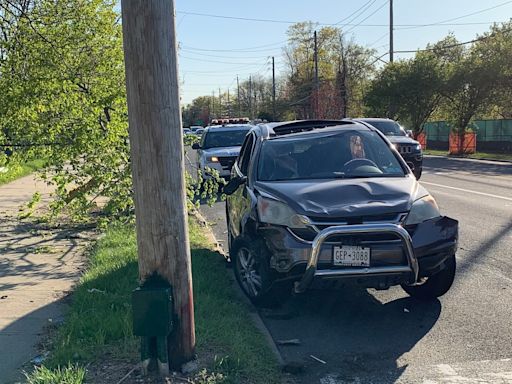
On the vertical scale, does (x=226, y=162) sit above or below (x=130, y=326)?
above

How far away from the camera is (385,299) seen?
18.9 ft

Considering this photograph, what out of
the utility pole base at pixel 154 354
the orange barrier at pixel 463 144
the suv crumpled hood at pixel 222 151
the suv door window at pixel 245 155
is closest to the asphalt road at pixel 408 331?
the utility pole base at pixel 154 354

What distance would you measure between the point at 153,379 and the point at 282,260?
159 centimetres

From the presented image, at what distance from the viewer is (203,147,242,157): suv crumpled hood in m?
14.5

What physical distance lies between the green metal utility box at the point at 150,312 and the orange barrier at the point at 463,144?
29892 mm

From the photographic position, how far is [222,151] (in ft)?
48.2

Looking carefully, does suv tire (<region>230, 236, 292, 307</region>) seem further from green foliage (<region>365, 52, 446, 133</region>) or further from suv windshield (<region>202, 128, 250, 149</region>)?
green foliage (<region>365, 52, 446, 133</region>)

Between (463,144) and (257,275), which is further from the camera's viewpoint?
(463,144)

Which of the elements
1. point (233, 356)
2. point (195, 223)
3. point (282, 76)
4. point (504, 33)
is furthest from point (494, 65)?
point (282, 76)

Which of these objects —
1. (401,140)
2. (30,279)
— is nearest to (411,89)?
(401,140)

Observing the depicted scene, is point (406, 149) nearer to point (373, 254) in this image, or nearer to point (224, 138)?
point (224, 138)

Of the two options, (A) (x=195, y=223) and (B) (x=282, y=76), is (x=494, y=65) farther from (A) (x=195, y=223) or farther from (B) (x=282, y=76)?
(B) (x=282, y=76)

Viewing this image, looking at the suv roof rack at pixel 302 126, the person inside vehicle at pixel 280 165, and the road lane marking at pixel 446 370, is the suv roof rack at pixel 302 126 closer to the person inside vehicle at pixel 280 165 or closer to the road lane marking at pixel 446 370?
the person inside vehicle at pixel 280 165

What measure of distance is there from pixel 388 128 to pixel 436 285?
13.1 m
